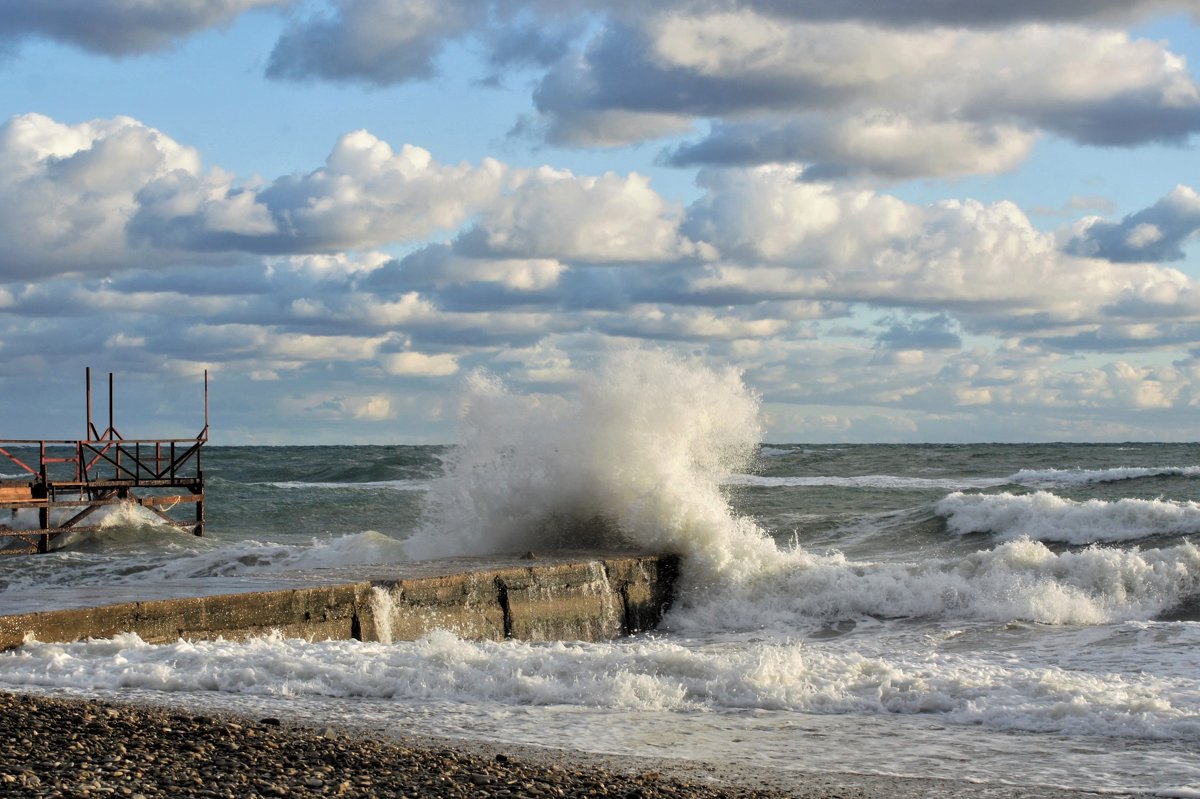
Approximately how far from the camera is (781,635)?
1155 cm

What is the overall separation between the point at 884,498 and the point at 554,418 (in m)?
13.6

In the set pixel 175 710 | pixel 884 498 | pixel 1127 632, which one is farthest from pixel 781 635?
pixel 884 498

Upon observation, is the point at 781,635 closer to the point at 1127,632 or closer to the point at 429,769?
the point at 1127,632

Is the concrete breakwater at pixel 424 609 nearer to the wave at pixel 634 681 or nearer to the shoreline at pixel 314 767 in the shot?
the wave at pixel 634 681

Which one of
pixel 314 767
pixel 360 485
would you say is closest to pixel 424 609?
pixel 314 767

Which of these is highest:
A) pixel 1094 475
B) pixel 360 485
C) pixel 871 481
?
pixel 1094 475

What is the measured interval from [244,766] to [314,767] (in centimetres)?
30

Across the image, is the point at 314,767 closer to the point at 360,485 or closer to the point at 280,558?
the point at 280,558

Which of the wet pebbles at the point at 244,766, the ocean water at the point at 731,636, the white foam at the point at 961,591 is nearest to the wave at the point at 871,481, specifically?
the ocean water at the point at 731,636

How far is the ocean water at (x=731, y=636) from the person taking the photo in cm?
703

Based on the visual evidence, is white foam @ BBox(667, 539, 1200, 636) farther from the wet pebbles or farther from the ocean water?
the wet pebbles

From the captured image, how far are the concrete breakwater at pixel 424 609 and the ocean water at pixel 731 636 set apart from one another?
0.24 metres

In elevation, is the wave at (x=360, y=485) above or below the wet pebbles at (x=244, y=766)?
below

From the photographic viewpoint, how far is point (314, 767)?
5.52 m
